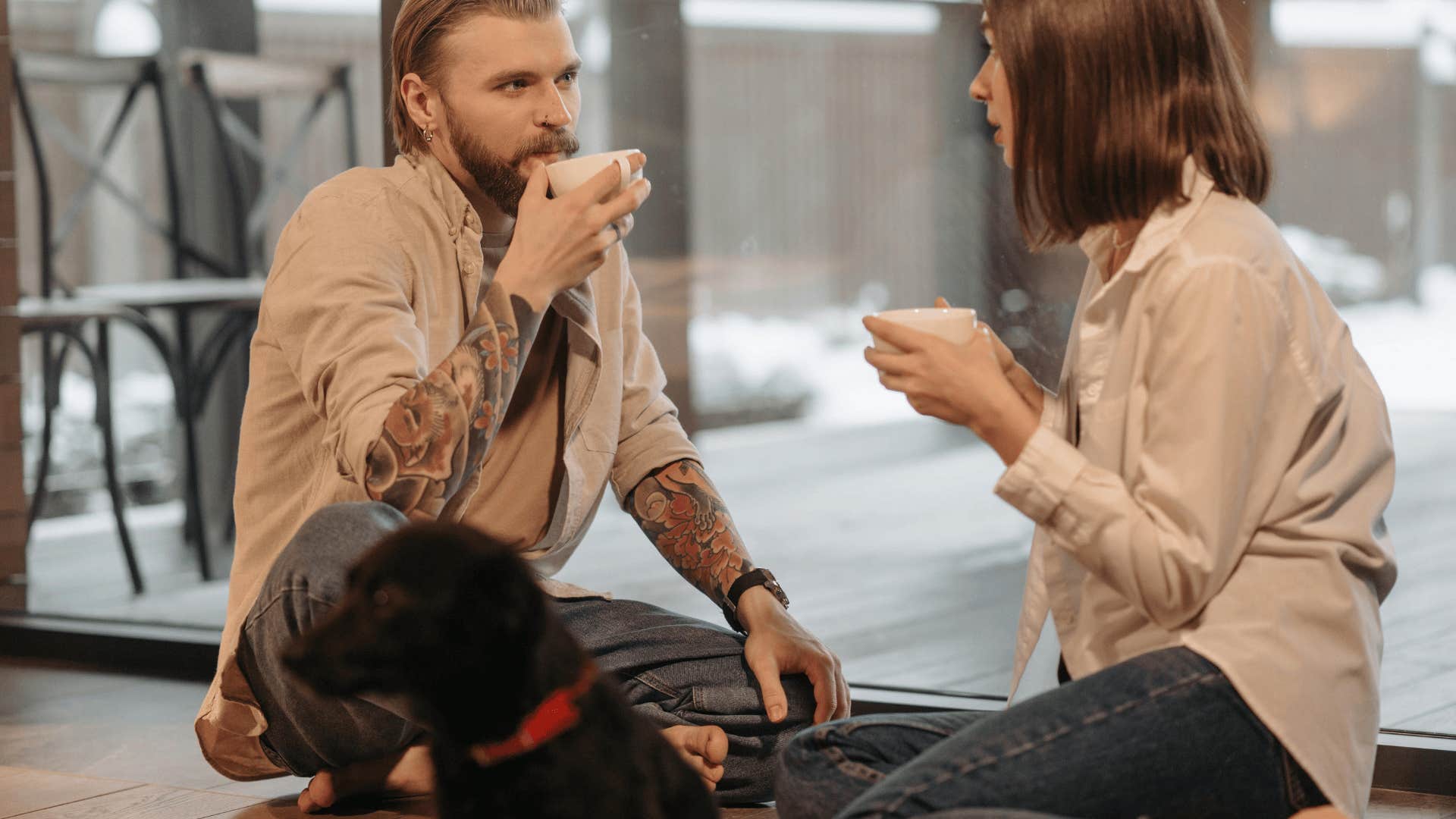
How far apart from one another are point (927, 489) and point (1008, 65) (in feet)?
6.57

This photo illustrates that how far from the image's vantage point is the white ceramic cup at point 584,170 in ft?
5.16

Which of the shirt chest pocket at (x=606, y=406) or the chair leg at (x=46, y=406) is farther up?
the shirt chest pocket at (x=606, y=406)

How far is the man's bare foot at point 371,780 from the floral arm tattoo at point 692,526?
1.21ft

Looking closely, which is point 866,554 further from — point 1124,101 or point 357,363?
point 1124,101

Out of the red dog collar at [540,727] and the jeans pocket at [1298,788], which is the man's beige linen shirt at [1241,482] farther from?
the red dog collar at [540,727]

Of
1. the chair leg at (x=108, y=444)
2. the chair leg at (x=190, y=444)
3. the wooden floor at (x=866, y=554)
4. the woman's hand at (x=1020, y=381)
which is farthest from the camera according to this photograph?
the chair leg at (x=190, y=444)

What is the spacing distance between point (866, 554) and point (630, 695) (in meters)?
1.59

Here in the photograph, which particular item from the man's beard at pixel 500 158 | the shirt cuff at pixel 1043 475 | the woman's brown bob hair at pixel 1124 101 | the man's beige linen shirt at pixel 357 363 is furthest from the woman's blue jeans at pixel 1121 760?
the man's beard at pixel 500 158

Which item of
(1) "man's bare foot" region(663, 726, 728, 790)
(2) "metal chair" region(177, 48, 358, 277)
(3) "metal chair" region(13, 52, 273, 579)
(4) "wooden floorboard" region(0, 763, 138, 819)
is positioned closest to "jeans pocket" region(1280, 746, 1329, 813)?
(1) "man's bare foot" region(663, 726, 728, 790)

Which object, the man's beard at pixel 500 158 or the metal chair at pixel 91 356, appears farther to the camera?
the metal chair at pixel 91 356

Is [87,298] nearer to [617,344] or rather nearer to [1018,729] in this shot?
[617,344]

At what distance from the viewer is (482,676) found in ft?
3.48

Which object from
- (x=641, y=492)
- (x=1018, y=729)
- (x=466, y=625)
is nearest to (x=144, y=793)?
(x=641, y=492)

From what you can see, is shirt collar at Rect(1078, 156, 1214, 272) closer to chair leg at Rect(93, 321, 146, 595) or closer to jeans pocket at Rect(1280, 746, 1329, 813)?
jeans pocket at Rect(1280, 746, 1329, 813)
